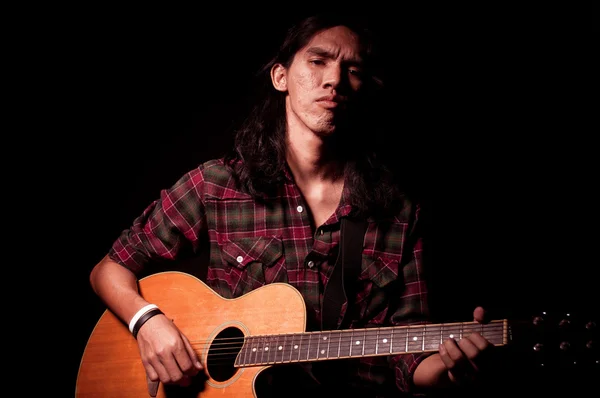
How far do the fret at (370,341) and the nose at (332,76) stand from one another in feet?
3.35

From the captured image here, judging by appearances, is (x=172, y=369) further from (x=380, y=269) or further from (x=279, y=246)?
(x=380, y=269)

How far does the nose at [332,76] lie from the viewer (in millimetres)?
1928

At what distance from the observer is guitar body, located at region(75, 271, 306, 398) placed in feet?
5.49

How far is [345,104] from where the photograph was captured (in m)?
1.97

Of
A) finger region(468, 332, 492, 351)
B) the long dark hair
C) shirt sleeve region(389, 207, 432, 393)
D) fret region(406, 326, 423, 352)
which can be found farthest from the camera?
the long dark hair

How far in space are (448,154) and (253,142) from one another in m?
1.01

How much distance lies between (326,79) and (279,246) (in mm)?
762

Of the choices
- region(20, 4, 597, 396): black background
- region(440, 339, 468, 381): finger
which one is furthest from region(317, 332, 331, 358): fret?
region(20, 4, 597, 396): black background

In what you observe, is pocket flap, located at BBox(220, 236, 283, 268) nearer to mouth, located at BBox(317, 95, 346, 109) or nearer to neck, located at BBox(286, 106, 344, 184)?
neck, located at BBox(286, 106, 344, 184)

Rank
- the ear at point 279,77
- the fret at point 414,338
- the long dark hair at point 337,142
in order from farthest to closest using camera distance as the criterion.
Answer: the ear at point 279,77
the long dark hair at point 337,142
the fret at point 414,338

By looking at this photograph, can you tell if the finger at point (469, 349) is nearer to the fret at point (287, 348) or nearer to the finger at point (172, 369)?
the fret at point (287, 348)

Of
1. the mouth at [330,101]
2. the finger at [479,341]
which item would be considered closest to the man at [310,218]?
the mouth at [330,101]

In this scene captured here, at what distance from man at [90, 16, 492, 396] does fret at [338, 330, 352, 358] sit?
301 millimetres

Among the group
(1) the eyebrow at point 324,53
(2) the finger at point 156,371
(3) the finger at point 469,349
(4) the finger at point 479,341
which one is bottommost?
(2) the finger at point 156,371
